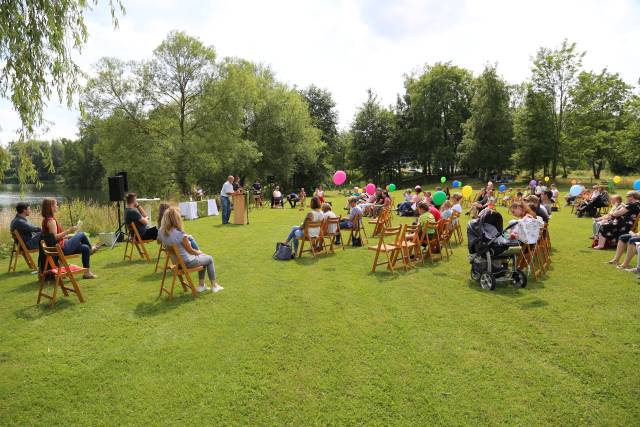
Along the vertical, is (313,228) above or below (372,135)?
below

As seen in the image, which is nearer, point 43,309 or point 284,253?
point 43,309

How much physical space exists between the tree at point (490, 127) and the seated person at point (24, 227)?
3780 cm

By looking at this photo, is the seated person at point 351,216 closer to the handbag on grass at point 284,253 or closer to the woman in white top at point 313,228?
Answer: the woman in white top at point 313,228

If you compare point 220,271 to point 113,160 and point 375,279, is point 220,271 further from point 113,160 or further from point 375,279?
point 113,160

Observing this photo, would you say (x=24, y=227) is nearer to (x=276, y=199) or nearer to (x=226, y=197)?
(x=226, y=197)

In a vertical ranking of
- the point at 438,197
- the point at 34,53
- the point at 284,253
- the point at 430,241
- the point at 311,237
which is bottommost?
the point at 284,253

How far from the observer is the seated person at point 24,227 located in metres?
7.00

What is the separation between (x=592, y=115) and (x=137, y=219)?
3998 centimetres

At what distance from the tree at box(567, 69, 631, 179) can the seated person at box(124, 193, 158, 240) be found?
37.4 metres

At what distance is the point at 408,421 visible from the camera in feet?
9.97

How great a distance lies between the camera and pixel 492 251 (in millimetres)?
6184

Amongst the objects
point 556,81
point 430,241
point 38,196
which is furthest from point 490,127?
point 38,196

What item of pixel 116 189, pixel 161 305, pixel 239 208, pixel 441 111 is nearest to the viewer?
pixel 161 305

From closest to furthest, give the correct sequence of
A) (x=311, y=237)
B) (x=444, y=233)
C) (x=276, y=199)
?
(x=311, y=237), (x=444, y=233), (x=276, y=199)
